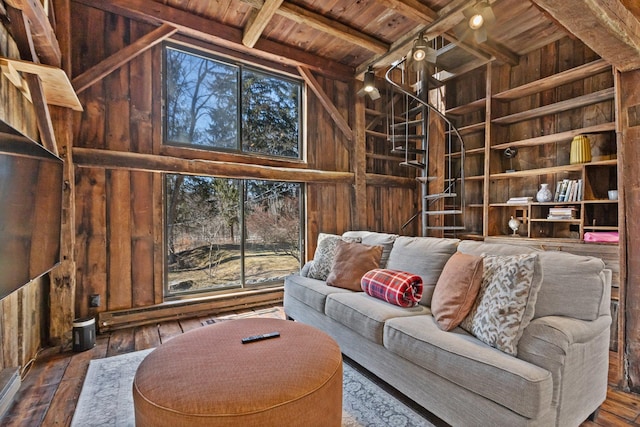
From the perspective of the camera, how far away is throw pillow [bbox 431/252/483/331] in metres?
1.76

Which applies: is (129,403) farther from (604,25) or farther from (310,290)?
(604,25)

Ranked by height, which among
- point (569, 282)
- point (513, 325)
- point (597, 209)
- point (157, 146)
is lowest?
point (513, 325)

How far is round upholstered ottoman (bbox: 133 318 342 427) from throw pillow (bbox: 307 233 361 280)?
4.55 ft

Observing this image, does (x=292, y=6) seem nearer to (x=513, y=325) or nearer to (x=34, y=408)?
(x=513, y=325)

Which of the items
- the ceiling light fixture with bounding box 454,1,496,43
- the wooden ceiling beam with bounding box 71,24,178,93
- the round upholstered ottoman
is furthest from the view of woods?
the ceiling light fixture with bounding box 454,1,496,43

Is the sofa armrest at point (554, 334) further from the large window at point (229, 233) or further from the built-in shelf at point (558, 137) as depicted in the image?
the large window at point (229, 233)

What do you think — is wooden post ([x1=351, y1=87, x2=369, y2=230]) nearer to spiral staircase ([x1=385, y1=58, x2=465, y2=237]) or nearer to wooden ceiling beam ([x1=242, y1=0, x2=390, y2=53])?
spiral staircase ([x1=385, y1=58, x2=465, y2=237])

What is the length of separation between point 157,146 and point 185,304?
1701mm

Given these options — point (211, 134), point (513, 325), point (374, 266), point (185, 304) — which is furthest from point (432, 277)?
point (211, 134)

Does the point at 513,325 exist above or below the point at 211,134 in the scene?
below

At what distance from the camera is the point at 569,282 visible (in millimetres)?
1636

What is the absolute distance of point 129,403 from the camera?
1.84 m

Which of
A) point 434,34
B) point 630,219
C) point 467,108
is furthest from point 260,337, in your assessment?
point 467,108

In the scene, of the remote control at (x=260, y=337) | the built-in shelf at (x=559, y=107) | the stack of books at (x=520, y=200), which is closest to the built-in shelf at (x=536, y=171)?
the stack of books at (x=520, y=200)
